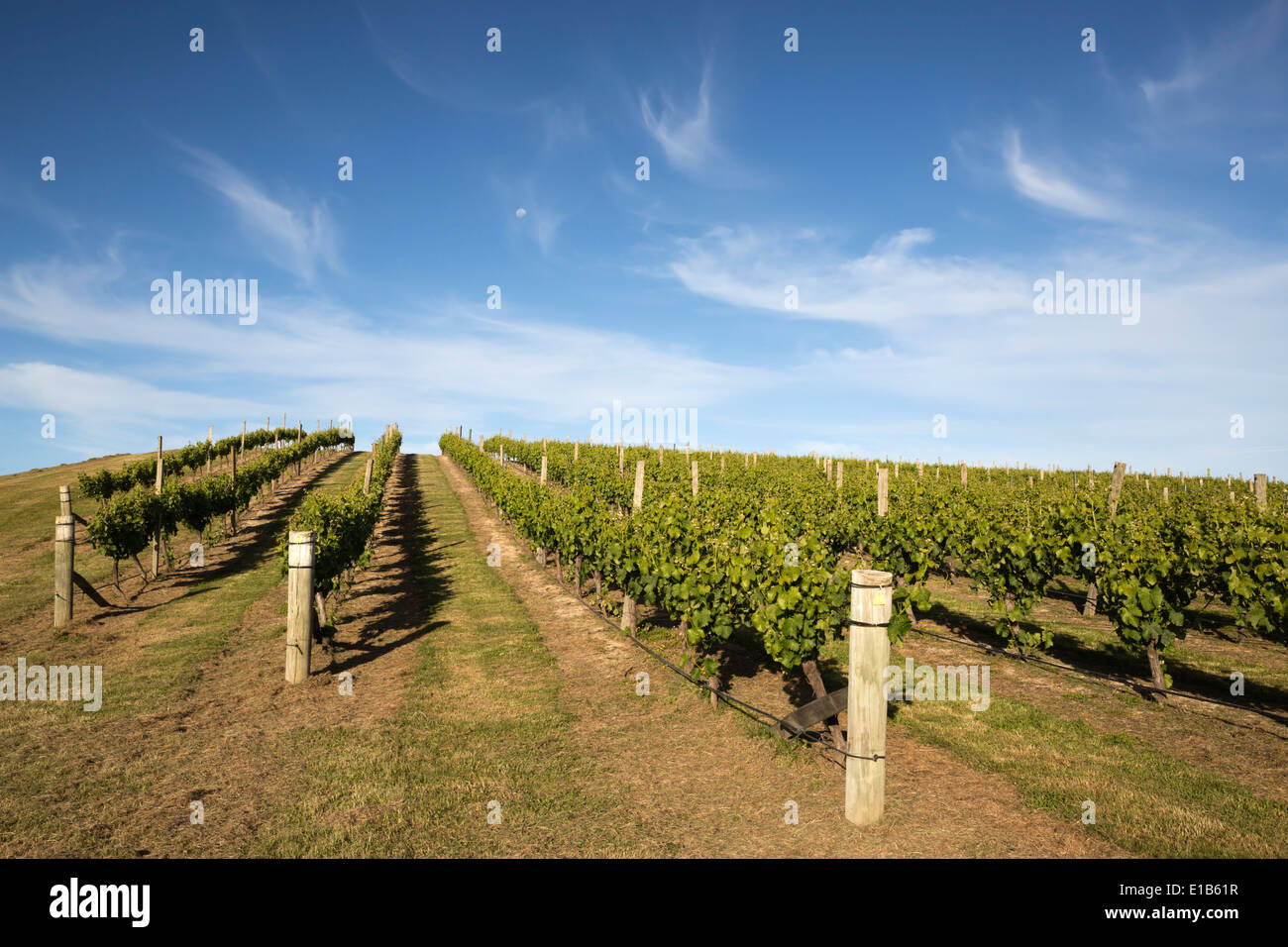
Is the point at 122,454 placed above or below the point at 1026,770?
above

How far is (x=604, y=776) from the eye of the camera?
6391 mm

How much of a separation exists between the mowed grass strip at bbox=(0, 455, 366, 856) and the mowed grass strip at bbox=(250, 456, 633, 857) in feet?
4.69

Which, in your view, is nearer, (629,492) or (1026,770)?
(1026,770)

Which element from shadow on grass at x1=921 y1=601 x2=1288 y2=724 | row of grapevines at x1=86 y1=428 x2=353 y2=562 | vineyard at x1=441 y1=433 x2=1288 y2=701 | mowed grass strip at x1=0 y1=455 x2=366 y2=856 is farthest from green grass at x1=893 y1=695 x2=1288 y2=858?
row of grapevines at x1=86 y1=428 x2=353 y2=562

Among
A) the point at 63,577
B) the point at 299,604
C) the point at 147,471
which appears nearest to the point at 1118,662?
the point at 299,604

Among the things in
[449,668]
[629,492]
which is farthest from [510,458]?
[449,668]

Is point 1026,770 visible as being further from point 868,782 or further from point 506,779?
point 506,779

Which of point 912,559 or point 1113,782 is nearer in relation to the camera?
point 1113,782

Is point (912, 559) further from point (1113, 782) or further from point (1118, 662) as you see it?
point (1113, 782)

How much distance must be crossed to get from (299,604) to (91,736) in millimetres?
2534

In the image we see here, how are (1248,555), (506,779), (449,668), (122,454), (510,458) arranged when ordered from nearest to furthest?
(506,779) → (1248,555) → (449,668) → (122,454) → (510,458)

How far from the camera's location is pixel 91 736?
736cm

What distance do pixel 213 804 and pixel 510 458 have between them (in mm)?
46091

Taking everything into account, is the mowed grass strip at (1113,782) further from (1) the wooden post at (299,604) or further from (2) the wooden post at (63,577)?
(2) the wooden post at (63,577)
